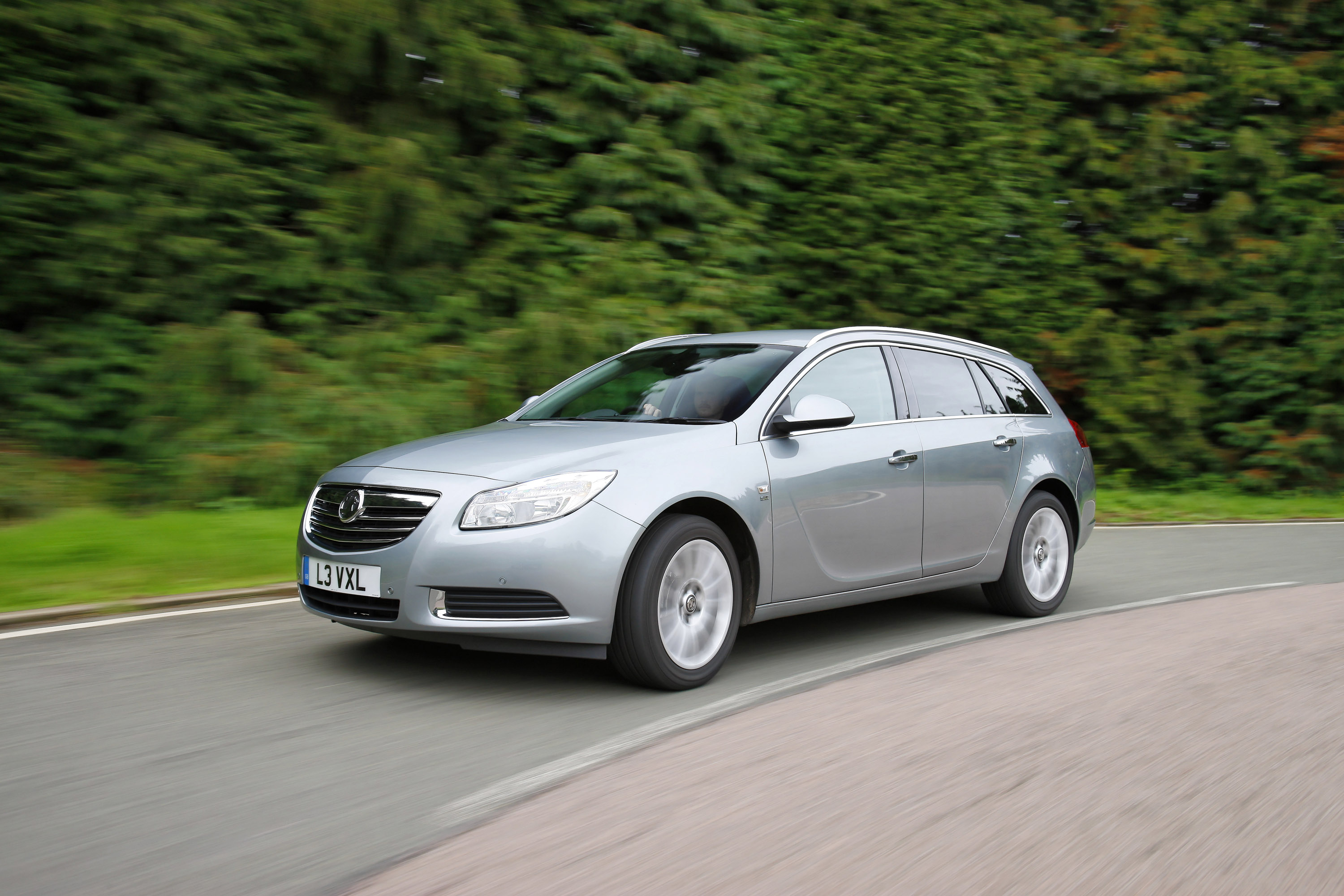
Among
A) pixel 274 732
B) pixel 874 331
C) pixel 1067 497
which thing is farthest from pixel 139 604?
pixel 1067 497

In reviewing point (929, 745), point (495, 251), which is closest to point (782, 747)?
point (929, 745)

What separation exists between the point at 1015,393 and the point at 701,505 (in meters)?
3.02

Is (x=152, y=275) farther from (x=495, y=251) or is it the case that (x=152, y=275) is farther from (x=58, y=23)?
(x=495, y=251)

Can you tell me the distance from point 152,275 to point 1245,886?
11.0 m

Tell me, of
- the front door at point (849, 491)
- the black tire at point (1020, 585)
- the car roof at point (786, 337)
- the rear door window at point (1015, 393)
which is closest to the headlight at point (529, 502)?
the front door at point (849, 491)

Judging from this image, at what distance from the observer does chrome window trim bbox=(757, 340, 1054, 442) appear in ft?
19.0

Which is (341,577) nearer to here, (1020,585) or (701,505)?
(701,505)

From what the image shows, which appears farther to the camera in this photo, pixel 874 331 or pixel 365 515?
pixel 874 331

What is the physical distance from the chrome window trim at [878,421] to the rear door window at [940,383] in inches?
0.9

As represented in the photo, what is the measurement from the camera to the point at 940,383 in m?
6.96

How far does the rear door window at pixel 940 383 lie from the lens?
6770mm

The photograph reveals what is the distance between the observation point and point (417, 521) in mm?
4953

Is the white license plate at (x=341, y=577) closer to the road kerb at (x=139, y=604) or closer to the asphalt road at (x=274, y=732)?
the asphalt road at (x=274, y=732)

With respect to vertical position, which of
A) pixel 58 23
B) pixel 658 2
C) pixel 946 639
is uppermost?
pixel 658 2
